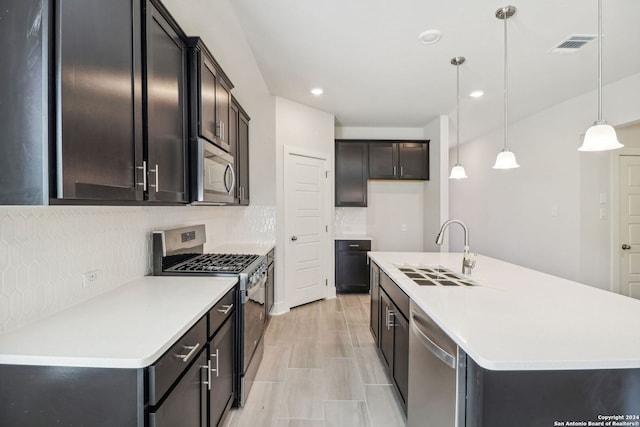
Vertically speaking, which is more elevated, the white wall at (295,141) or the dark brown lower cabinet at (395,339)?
the white wall at (295,141)

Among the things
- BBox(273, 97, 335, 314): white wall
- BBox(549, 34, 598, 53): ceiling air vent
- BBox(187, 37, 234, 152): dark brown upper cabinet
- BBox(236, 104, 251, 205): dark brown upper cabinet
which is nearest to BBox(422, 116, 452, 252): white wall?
BBox(273, 97, 335, 314): white wall

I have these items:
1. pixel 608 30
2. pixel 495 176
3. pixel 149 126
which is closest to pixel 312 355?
pixel 149 126

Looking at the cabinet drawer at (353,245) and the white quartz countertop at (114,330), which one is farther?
the cabinet drawer at (353,245)

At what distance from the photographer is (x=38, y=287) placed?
1100mm

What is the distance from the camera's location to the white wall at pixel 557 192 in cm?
340

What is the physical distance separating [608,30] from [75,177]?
3.50m

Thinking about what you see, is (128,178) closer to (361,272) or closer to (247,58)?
(247,58)

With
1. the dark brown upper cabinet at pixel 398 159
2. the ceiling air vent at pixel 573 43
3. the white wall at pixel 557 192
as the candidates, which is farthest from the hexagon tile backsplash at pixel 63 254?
the white wall at pixel 557 192

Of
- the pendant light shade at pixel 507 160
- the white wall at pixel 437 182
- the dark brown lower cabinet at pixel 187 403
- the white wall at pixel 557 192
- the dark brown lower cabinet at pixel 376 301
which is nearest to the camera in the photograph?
the dark brown lower cabinet at pixel 187 403

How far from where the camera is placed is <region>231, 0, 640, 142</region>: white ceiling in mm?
1996

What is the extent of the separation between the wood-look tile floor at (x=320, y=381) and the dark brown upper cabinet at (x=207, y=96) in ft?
6.05

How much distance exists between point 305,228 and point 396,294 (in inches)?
84.9

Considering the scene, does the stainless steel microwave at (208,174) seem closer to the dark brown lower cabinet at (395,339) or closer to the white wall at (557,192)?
the dark brown lower cabinet at (395,339)

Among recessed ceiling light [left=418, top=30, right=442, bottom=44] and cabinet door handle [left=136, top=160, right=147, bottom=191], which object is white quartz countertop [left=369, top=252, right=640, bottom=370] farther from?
recessed ceiling light [left=418, top=30, right=442, bottom=44]
